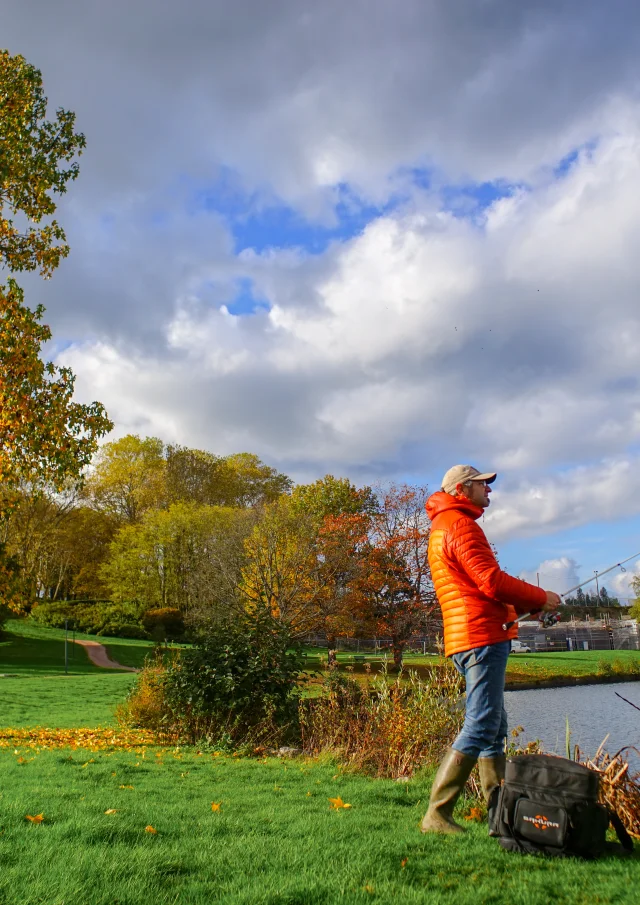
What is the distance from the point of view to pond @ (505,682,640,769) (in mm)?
12359

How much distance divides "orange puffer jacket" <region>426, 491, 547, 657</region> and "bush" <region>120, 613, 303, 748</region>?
18.9 feet

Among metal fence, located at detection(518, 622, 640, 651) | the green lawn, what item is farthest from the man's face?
metal fence, located at detection(518, 622, 640, 651)

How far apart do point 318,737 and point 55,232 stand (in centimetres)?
885

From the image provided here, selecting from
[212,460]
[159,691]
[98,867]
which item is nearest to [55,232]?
[159,691]

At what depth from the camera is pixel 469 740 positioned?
3965 millimetres

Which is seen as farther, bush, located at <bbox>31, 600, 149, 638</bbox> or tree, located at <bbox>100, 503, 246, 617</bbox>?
bush, located at <bbox>31, 600, 149, 638</bbox>

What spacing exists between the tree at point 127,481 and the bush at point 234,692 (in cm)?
3997

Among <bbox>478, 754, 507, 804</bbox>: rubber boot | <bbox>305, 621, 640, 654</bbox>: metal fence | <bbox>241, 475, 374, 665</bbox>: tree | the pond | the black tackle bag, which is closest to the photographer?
the black tackle bag

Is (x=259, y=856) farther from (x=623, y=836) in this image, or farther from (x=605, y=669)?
(x=605, y=669)

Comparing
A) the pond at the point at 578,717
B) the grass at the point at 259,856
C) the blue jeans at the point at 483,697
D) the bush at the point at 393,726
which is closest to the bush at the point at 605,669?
the pond at the point at 578,717

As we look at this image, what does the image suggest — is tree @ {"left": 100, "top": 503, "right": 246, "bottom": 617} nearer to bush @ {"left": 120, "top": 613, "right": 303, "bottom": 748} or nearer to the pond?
the pond

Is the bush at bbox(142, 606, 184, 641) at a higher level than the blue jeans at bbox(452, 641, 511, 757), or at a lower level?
higher

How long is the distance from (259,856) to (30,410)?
7.64 meters

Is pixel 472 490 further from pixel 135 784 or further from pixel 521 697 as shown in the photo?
pixel 521 697
